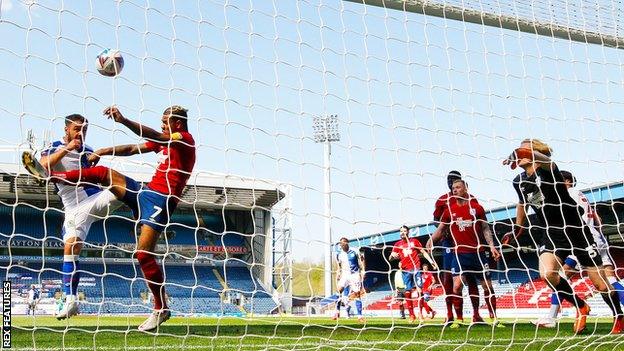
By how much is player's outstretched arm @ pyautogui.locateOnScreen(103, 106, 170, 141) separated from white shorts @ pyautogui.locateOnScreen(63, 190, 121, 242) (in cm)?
114

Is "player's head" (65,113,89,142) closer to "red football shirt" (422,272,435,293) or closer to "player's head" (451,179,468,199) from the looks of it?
"player's head" (451,179,468,199)

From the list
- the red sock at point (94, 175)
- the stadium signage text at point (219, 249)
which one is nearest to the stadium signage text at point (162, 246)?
the stadium signage text at point (219, 249)

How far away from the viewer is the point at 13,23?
3.93 metres

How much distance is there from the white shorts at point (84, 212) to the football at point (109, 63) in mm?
1484

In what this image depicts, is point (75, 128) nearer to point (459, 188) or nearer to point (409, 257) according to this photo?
point (459, 188)

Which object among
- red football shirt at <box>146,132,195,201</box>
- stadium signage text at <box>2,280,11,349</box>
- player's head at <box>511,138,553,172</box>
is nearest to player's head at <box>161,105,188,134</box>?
red football shirt at <box>146,132,195,201</box>

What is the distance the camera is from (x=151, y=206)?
Result: 17.7ft

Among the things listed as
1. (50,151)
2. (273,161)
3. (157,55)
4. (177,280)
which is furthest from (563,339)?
(177,280)

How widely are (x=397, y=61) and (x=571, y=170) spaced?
6.46 ft

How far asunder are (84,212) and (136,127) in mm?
1584

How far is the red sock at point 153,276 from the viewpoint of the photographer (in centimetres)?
522

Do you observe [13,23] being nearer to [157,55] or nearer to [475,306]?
[157,55]

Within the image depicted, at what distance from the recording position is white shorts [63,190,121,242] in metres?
5.86

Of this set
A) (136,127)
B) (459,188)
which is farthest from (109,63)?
(459,188)
